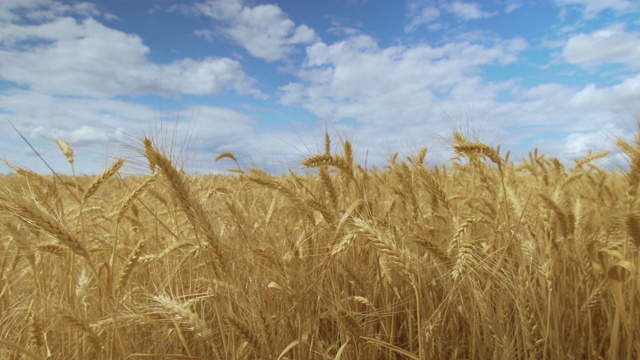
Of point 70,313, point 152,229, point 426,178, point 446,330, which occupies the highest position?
point 426,178

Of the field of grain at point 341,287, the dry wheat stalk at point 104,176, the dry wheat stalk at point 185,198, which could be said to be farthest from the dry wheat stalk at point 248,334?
the dry wheat stalk at point 104,176

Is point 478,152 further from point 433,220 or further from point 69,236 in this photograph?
point 69,236

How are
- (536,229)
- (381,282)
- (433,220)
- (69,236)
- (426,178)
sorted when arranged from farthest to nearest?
(433,220) < (536,229) < (426,178) < (381,282) < (69,236)

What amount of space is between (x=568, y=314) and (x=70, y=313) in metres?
2.44

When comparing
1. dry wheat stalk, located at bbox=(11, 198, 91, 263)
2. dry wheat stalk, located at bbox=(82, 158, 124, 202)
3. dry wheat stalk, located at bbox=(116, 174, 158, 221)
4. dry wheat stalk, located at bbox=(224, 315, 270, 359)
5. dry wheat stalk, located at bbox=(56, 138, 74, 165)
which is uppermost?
dry wheat stalk, located at bbox=(56, 138, 74, 165)

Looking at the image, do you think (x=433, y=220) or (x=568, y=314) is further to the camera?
(x=433, y=220)

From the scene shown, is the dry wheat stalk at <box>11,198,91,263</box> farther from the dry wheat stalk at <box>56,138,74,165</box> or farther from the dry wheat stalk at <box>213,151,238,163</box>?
the dry wheat stalk at <box>213,151,238,163</box>

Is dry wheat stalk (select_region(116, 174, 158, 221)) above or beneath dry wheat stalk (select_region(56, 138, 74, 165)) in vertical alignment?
beneath

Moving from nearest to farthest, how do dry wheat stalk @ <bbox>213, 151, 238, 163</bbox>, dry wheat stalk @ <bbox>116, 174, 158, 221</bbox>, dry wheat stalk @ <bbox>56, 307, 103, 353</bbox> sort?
dry wheat stalk @ <bbox>56, 307, 103, 353</bbox> → dry wheat stalk @ <bbox>116, 174, 158, 221</bbox> → dry wheat stalk @ <bbox>213, 151, 238, 163</bbox>

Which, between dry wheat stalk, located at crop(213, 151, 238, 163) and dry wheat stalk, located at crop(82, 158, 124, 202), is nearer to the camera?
dry wheat stalk, located at crop(82, 158, 124, 202)

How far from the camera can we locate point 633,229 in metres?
1.79

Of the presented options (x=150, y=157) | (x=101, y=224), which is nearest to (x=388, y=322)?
(x=150, y=157)

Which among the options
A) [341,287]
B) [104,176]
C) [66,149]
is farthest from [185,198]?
[66,149]

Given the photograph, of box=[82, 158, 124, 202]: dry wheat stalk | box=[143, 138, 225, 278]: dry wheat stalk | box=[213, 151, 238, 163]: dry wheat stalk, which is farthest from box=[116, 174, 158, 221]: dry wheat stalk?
box=[213, 151, 238, 163]: dry wheat stalk
